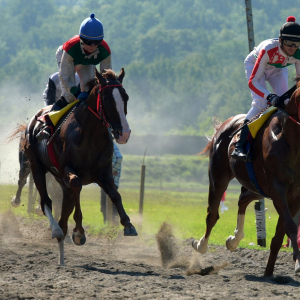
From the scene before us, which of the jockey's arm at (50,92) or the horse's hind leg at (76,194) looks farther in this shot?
the jockey's arm at (50,92)

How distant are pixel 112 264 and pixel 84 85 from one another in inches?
92.5

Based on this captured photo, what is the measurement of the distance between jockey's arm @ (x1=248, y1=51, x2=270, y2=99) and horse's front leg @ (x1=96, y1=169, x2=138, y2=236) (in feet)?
6.77

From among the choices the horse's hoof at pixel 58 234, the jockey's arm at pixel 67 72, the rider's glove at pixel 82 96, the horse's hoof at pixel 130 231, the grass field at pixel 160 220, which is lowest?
the grass field at pixel 160 220

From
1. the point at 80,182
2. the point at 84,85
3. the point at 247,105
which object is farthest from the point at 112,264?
the point at 247,105

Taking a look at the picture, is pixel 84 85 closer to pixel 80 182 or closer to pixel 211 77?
pixel 80 182

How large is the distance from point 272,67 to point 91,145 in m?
2.47

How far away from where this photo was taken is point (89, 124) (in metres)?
6.80

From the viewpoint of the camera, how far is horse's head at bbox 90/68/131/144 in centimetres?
612

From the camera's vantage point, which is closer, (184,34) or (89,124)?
(89,124)

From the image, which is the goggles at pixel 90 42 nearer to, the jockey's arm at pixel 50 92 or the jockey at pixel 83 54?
the jockey at pixel 83 54

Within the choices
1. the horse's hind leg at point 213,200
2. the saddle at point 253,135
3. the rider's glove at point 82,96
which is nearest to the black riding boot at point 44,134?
the rider's glove at point 82,96

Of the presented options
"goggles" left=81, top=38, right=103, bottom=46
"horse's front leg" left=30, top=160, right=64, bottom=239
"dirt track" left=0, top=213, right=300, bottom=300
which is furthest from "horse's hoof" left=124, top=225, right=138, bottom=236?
"goggles" left=81, top=38, right=103, bottom=46

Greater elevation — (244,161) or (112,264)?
(244,161)

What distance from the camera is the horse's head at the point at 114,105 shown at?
6120 millimetres
